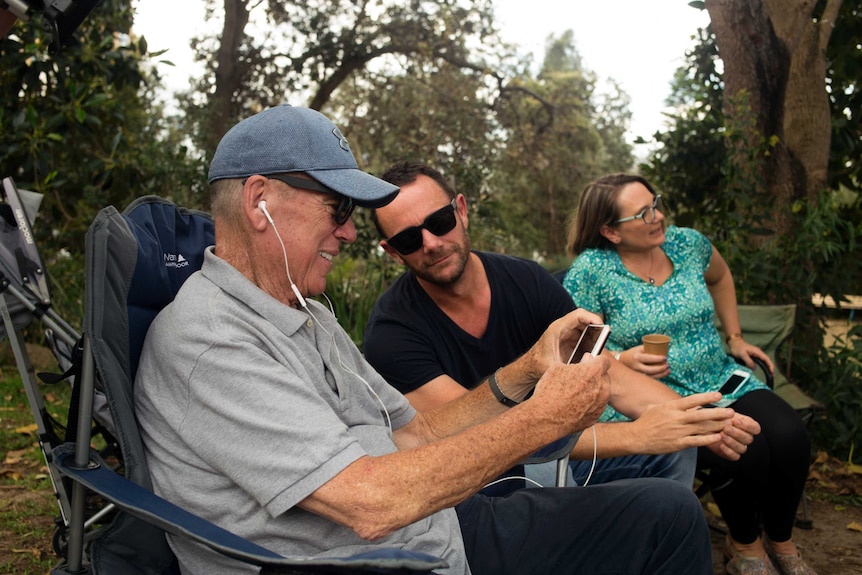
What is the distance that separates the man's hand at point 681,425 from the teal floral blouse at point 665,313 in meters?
1.03

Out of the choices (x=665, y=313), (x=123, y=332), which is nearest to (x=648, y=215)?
(x=665, y=313)

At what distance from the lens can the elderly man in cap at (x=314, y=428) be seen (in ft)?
5.42

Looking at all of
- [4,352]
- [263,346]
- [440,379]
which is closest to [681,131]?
[440,379]

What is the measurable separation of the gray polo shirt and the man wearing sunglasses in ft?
2.67

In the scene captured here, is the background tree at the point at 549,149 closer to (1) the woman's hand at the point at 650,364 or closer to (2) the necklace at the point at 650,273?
(2) the necklace at the point at 650,273

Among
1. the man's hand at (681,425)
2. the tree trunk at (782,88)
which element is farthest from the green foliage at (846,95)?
the man's hand at (681,425)

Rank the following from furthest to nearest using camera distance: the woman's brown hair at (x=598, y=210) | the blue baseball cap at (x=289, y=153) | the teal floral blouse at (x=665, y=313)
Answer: the woman's brown hair at (x=598, y=210)
the teal floral blouse at (x=665, y=313)
the blue baseball cap at (x=289, y=153)

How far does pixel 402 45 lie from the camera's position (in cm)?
1012

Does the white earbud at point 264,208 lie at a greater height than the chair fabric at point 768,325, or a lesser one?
greater

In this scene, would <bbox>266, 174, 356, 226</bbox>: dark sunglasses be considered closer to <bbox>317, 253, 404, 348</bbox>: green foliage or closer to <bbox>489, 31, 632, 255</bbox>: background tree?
<bbox>317, 253, 404, 348</bbox>: green foliage

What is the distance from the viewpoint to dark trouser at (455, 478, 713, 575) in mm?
2098

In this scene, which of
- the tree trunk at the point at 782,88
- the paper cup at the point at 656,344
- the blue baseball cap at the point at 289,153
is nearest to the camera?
the blue baseball cap at the point at 289,153

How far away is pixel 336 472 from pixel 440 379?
1.07 metres

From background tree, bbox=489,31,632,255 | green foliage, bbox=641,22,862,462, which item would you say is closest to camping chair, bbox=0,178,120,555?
green foliage, bbox=641,22,862,462
